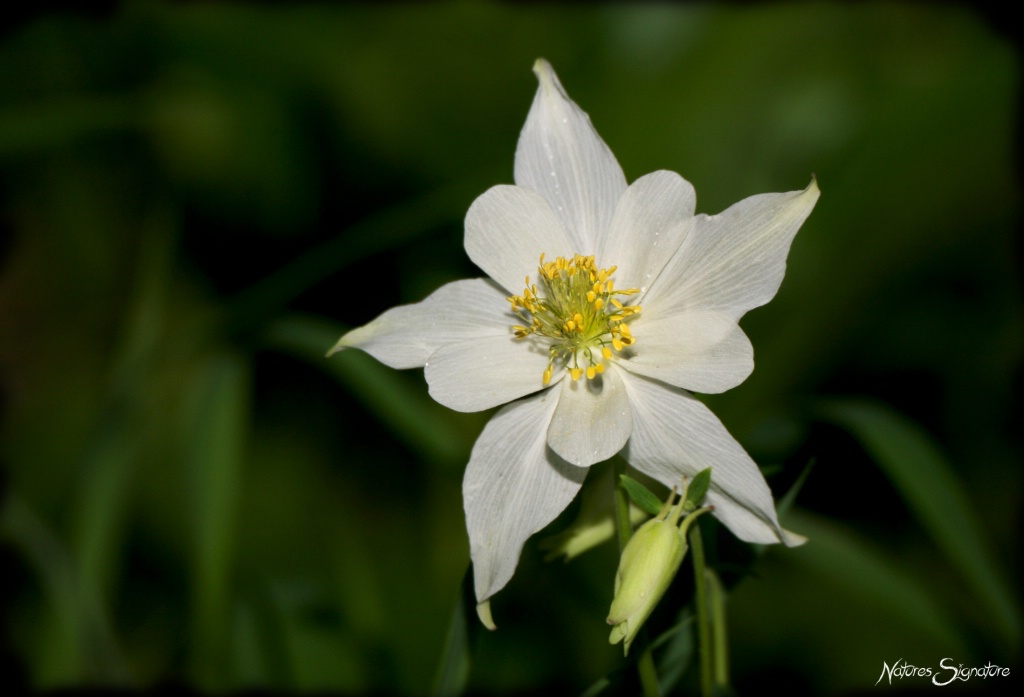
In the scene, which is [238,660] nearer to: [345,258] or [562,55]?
[345,258]

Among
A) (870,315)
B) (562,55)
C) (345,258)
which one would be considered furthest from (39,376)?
(870,315)

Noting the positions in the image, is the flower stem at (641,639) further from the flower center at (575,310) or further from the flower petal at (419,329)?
the flower petal at (419,329)

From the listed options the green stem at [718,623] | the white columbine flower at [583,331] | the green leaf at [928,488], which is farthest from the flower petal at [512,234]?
the green leaf at [928,488]

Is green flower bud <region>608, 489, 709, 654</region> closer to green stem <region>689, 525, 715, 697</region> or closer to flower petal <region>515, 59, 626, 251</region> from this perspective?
green stem <region>689, 525, 715, 697</region>

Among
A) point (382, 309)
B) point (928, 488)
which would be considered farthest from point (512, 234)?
point (382, 309)

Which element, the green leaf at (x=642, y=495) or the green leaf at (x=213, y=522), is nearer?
the green leaf at (x=642, y=495)

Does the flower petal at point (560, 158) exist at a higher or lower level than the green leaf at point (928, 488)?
higher

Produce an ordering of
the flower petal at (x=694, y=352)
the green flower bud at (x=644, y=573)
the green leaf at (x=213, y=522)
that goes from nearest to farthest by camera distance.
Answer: the green flower bud at (x=644, y=573) < the flower petal at (x=694, y=352) < the green leaf at (x=213, y=522)
